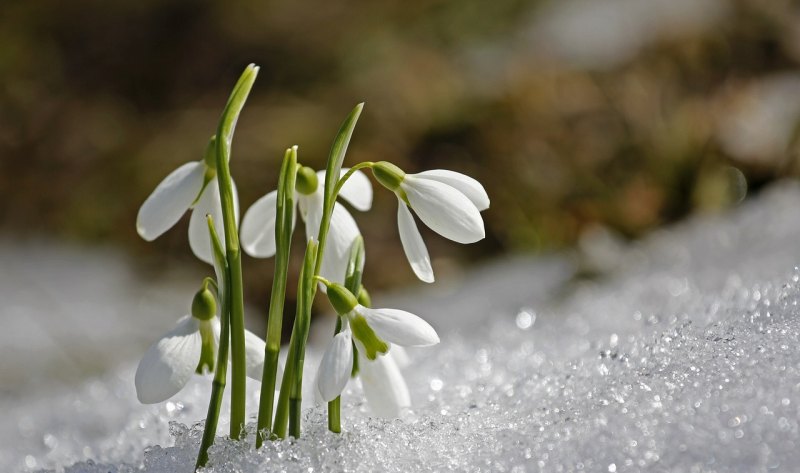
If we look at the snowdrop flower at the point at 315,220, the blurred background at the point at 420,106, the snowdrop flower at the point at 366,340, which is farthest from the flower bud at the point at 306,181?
the blurred background at the point at 420,106

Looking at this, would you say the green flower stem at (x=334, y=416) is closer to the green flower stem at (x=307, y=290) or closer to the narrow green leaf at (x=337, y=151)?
the green flower stem at (x=307, y=290)

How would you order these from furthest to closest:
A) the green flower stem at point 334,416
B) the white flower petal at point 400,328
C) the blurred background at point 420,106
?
the blurred background at point 420,106
the green flower stem at point 334,416
the white flower petal at point 400,328

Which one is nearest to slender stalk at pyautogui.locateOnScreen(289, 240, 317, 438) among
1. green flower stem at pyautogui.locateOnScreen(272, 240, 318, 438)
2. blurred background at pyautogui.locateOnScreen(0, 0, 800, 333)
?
green flower stem at pyautogui.locateOnScreen(272, 240, 318, 438)

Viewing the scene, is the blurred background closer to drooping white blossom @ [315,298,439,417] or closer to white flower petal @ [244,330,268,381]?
white flower petal @ [244,330,268,381]

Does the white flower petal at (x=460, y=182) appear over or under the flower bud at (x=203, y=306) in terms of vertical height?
over

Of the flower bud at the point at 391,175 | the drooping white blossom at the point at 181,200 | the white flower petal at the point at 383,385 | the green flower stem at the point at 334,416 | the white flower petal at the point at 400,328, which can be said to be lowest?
the green flower stem at the point at 334,416
